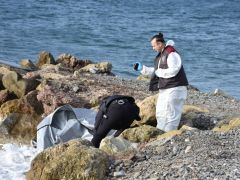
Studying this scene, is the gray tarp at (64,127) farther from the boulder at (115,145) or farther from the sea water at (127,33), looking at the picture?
the sea water at (127,33)

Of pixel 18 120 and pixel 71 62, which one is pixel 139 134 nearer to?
pixel 18 120

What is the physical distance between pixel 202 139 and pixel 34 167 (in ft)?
7.02

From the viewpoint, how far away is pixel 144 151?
837 cm

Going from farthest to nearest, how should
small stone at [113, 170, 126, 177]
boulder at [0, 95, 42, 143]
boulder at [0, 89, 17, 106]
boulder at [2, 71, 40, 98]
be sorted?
1. boulder at [2, 71, 40, 98]
2. boulder at [0, 89, 17, 106]
3. boulder at [0, 95, 42, 143]
4. small stone at [113, 170, 126, 177]

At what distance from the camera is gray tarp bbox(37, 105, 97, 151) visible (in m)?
9.91

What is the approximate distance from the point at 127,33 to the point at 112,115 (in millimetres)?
28250

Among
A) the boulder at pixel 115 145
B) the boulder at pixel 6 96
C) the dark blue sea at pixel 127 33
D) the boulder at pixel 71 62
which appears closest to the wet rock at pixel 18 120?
the boulder at pixel 6 96

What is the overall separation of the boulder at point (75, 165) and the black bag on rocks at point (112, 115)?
62.0 inches

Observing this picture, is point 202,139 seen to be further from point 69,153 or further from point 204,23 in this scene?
point 204,23

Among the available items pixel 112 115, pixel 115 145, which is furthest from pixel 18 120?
pixel 115 145

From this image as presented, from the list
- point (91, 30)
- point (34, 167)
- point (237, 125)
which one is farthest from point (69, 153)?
point (91, 30)

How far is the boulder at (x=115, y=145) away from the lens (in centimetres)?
873

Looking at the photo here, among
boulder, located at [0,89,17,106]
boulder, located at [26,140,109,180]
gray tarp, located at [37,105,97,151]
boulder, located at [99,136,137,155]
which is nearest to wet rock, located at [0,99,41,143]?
boulder, located at [0,89,17,106]

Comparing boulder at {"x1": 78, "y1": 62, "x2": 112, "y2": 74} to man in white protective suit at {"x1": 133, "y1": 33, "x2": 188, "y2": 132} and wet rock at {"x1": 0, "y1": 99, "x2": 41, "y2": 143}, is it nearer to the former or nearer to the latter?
wet rock at {"x1": 0, "y1": 99, "x2": 41, "y2": 143}
